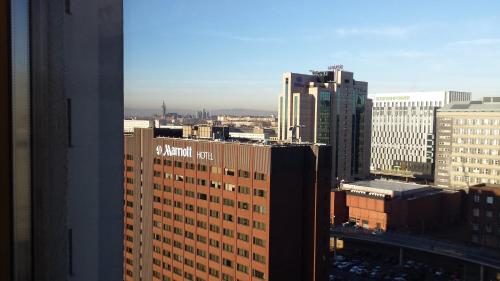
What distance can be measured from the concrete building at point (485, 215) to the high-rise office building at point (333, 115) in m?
9.02

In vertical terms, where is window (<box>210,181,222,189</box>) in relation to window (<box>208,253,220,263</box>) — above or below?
above

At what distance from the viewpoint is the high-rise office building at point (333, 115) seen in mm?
23297

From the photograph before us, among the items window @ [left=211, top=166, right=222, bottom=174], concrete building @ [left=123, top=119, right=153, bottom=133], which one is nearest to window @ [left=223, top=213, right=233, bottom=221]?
window @ [left=211, top=166, right=222, bottom=174]

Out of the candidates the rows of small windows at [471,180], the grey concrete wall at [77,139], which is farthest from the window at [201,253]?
the rows of small windows at [471,180]

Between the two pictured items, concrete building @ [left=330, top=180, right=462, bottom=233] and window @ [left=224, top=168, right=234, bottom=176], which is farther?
concrete building @ [left=330, top=180, right=462, bottom=233]

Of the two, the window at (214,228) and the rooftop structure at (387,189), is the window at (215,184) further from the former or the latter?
the rooftop structure at (387,189)

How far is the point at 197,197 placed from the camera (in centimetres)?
1017

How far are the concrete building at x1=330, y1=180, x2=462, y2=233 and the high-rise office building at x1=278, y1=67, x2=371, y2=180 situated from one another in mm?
5196

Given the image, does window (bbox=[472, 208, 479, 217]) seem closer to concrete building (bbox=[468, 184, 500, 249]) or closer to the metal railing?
concrete building (bbox=[468, 184, 500, 249])

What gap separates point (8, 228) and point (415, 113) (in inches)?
1225

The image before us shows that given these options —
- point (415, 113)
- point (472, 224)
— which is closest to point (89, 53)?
point (472, 224)

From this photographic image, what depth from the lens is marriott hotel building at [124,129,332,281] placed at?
8867mm

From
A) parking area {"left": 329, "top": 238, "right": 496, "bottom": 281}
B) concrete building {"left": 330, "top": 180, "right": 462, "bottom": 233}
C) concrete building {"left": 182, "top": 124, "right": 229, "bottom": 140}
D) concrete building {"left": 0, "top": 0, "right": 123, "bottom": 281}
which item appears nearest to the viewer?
concrete building {"left": 0, "top": 0, "right": 123, "bottom": 281}

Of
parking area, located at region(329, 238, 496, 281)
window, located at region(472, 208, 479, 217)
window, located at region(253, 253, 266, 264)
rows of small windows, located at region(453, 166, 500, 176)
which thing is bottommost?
parking area, located at region(329, 238, 496, 281)
